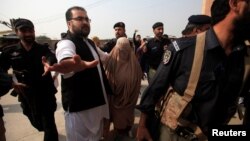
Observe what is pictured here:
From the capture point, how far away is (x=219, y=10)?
4.51 feet

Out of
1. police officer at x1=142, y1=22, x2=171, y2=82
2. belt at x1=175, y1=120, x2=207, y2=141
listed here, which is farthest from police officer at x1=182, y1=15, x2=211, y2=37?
belt at x1=175, y1=120, x2=207, y2=141

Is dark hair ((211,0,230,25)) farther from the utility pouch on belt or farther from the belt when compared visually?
the belt

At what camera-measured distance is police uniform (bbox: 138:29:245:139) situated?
1356 millimetres

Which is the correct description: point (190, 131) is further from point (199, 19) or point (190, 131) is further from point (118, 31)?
point (118, 31)

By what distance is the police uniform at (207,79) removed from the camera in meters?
1.36

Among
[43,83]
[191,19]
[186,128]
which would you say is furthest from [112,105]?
[186,128]

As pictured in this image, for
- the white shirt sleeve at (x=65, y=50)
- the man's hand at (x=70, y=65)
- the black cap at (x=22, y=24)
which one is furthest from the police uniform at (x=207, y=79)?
the black cap at (x=22, y=24)

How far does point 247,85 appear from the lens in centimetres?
145

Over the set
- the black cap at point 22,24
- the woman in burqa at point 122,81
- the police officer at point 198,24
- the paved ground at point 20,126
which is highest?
the black cap at point 22,24

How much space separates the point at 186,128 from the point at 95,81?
4.15 feet

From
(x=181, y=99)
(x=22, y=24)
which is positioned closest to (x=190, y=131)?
(x=181, y=99)

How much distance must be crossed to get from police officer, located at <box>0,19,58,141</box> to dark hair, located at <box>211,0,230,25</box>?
2.05 meters

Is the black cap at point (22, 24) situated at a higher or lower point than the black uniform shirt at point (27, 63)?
higher

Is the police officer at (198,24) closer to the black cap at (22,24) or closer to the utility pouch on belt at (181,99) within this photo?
the utility pouch on belt at (181,99)
